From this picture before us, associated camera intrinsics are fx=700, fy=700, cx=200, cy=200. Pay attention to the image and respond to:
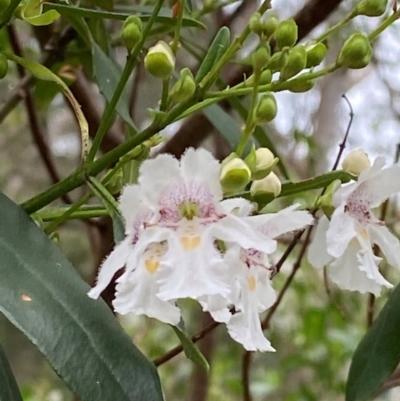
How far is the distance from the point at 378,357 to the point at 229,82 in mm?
478

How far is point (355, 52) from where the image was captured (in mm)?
452

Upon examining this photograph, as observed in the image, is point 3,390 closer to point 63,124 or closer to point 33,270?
point 33,270

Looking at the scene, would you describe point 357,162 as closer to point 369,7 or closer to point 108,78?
point 369,7

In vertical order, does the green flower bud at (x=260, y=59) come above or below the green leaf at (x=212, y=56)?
above

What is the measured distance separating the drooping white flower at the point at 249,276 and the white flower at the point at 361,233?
31mm

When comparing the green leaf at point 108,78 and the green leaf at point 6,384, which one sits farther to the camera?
the green leaf at point 108,78

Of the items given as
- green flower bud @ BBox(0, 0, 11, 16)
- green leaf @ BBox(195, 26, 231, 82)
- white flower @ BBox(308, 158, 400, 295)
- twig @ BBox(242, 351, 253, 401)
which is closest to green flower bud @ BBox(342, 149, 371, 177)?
white flower @ BBox(308, 158, 400, 295)

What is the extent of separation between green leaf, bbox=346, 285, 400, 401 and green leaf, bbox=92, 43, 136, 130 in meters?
0.26

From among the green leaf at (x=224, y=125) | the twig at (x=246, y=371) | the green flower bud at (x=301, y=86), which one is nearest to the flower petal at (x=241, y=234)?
the green flower bud at (x=301, y=86)

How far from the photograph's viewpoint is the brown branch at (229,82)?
2.92ft

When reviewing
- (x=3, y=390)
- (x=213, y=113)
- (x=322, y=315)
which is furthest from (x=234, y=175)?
(x=322, y=315)

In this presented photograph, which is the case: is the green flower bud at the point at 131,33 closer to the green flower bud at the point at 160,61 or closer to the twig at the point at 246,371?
the green flower bud at the point at 160,61

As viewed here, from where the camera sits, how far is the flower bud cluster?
1.29ft

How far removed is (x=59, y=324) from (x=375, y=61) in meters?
1.27
